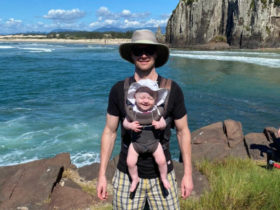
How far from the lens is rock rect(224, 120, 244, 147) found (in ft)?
27.8

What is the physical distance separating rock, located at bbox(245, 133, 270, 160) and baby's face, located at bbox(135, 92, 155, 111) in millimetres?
5695

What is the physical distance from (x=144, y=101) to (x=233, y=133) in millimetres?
7156

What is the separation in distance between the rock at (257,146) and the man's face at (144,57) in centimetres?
569

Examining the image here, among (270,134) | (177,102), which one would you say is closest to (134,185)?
(177,102)

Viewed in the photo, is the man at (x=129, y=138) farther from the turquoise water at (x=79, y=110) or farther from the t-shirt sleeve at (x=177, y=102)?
the turquoise water at (x=79, y=110)

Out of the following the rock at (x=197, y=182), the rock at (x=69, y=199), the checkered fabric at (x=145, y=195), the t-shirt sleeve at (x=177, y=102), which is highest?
the t-shirt sleeve at (x=177, y=102)

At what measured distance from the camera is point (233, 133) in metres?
8.76

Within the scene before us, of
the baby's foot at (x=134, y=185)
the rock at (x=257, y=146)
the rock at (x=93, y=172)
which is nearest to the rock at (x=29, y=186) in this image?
the rock at (x=93, y=172)

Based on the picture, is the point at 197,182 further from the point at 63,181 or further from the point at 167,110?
the point at 167,110

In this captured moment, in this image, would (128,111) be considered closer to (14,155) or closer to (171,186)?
(171,186)

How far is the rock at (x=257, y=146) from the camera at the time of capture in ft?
→ 24.1

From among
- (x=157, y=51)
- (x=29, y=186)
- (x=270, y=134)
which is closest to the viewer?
(x=157, y=51)

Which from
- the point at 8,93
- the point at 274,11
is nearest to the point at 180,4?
the point at 274,11

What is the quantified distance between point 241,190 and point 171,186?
1.70 meters
